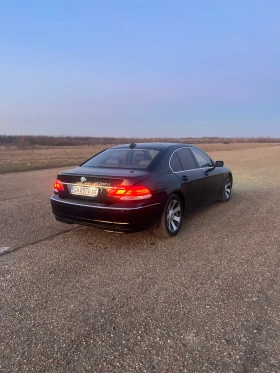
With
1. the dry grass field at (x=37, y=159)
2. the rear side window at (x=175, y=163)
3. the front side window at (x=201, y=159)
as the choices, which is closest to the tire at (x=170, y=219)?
the rear side window at (x=175, y=163)

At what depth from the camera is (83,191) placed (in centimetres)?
430

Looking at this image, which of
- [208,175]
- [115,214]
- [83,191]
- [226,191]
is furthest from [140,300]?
[226,191]

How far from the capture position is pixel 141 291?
10.2ft

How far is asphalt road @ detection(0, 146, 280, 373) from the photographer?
2.21 m

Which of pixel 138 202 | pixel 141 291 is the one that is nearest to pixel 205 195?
pixel 138 202

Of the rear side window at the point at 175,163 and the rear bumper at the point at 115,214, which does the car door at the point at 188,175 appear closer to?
the rear side window at the point at 175,163

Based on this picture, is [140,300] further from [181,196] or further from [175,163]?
[175,163]

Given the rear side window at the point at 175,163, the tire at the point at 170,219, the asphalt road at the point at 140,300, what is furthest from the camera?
the rear side window at the point at 175,163

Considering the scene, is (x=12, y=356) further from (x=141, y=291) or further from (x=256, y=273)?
(x=256, y=273)

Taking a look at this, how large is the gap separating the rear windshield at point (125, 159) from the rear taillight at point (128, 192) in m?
0.60

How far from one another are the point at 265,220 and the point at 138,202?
2.94 metres

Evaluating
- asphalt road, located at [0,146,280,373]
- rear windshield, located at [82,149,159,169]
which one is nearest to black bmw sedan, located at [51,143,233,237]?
rear windshield, located at [82,149,159,169]

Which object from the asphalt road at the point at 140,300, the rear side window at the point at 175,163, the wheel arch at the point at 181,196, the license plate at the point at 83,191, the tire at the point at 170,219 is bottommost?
the asphalt road at the point at 140,300

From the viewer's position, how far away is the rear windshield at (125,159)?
4.75m
